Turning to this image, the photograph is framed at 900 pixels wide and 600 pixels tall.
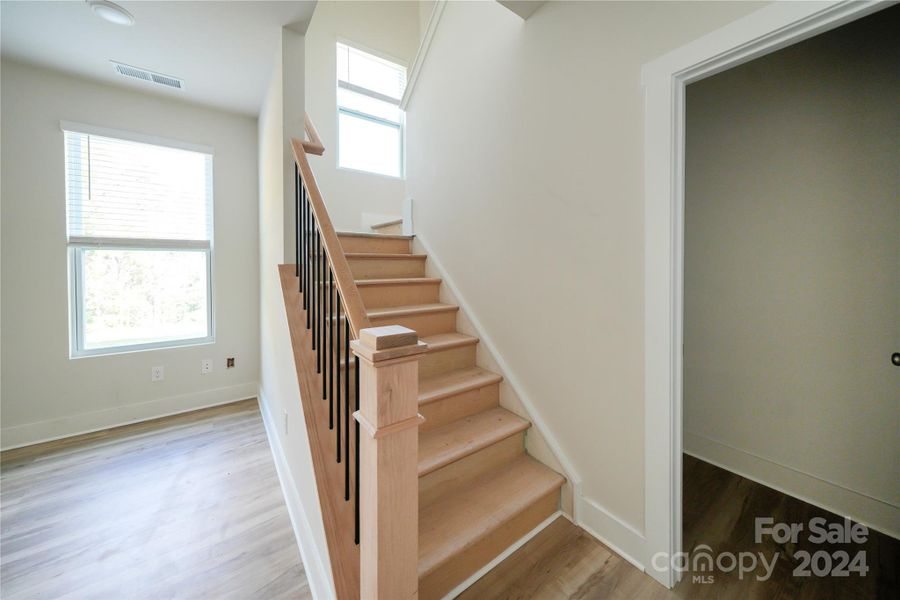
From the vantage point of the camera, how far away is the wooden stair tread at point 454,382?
1.76 meters

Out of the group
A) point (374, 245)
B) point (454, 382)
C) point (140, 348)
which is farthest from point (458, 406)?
point (140, 348)

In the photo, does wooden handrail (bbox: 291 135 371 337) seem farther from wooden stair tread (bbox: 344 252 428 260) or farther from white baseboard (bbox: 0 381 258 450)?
white baseboard (bbox: 0 381 258 450)

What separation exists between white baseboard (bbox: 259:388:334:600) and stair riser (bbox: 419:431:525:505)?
437 millimetres

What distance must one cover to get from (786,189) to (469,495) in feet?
7.32

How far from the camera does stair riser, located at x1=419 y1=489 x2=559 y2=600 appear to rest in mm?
1253

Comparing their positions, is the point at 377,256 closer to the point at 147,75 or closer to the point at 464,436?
the point at 464,436

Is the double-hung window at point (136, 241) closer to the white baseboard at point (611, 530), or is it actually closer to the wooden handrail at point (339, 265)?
the wooden handrail at point (339, 265)

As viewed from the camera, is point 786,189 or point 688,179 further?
point 688,179

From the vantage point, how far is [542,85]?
1.79 metres

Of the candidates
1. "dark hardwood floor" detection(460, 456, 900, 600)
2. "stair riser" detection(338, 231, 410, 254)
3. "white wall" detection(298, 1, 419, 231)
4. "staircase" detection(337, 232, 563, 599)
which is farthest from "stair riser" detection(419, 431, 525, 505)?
"white wall" detection(298, 1, 419, 231)

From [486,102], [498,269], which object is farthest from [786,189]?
[486,102]

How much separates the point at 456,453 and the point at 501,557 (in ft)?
1.45

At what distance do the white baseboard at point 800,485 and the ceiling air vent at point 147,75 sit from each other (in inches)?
174

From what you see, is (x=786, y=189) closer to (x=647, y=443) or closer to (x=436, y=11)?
(x=647, y=443)
